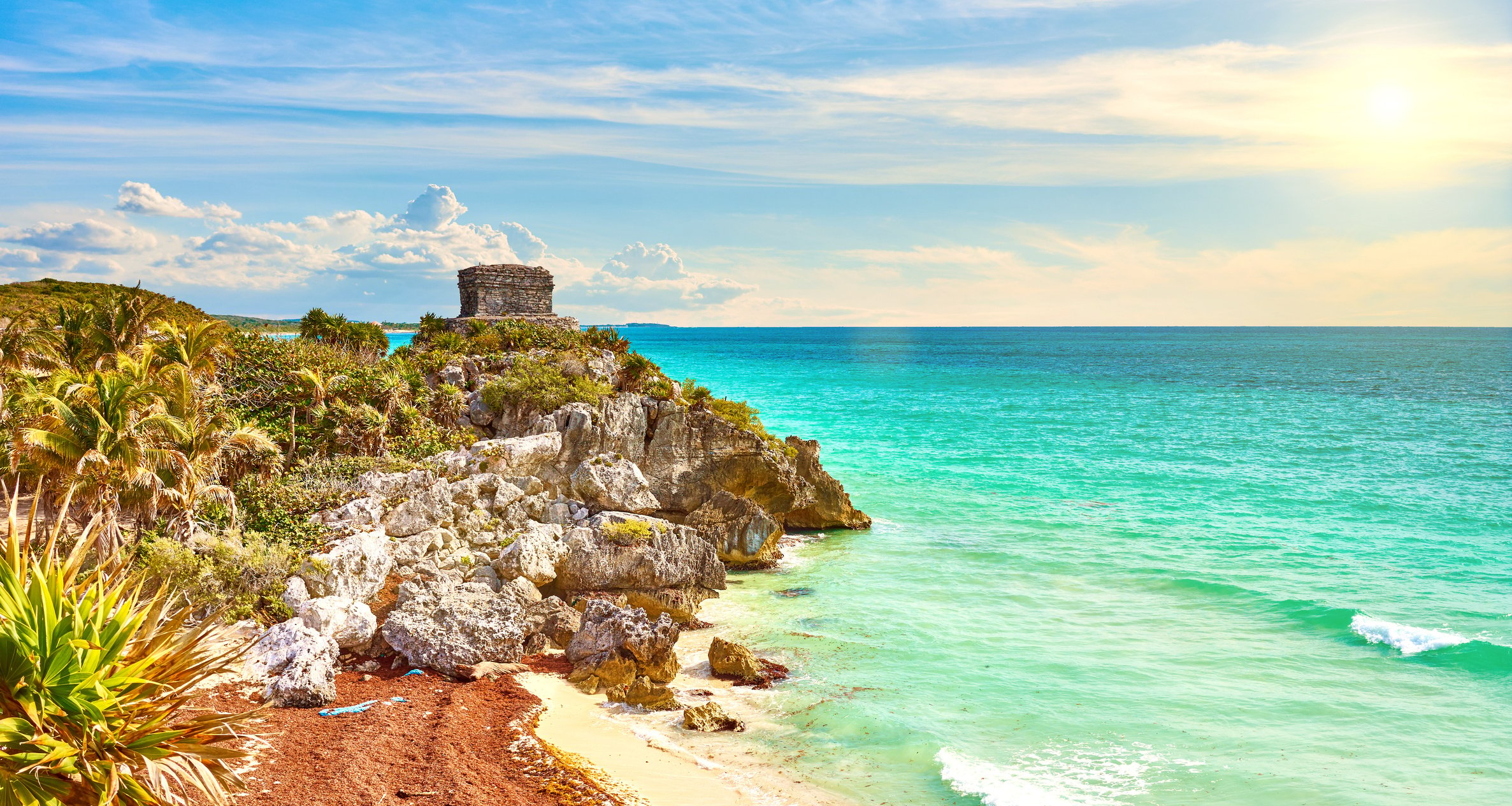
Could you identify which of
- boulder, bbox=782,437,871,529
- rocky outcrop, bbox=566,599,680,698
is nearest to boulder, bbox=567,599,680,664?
→ rocky outcrop, bbox=566,599,680,698

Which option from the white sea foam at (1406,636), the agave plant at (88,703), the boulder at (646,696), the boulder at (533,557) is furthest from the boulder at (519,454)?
the white sea foam at (1406,636)

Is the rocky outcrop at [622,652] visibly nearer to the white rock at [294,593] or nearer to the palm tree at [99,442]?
the white rock at [294,593]

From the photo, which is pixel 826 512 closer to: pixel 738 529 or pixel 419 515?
pixel 738 529

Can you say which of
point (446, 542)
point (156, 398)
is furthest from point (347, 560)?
point (156, 398)

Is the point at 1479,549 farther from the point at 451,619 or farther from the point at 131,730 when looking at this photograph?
the point at 131,730

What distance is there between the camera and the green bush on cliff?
73.1ft

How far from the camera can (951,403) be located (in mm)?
55531

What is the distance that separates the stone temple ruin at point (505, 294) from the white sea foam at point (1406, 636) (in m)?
26.8

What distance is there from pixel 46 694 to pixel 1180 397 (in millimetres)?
64269

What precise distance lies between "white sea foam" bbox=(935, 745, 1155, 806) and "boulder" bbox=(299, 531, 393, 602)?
9.57 meters

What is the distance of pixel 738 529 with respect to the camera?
19547 millimetres

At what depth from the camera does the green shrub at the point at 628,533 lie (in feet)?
54.5

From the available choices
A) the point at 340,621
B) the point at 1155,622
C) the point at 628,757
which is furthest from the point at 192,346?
the point at 1155,622

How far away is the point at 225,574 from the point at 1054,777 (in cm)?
1243
